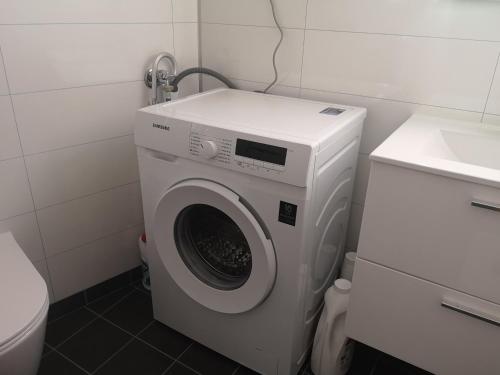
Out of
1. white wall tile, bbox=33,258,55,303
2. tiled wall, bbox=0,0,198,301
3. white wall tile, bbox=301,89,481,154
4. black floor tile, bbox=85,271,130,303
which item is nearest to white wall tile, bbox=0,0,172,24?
tiled wall, bbox=0,0,198,301

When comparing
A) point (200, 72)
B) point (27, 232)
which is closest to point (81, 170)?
point (27, 232)

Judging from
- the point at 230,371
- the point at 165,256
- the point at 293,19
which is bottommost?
the point at 230,371

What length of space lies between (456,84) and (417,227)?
1.88 feet

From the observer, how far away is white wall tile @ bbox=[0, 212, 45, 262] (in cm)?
145

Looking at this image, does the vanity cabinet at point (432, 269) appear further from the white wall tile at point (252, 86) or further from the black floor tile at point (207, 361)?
the white wall tile at point (252, 86)

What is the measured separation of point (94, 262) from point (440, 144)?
4.69 ft

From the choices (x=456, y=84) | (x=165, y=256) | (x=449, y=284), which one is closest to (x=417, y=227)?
(x=449, y=284)

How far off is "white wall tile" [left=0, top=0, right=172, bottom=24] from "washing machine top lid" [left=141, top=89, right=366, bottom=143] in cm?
39

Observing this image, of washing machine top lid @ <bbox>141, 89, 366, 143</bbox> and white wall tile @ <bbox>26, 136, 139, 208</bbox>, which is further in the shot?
white wall tile @ <bbox>26, 136, 139, 208</bbox>

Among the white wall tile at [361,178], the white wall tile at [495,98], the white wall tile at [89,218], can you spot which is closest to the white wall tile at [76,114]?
the white wall tile at [89,218]

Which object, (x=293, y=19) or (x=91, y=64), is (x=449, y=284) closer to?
(x=293, y=19)

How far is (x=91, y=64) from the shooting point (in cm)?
149

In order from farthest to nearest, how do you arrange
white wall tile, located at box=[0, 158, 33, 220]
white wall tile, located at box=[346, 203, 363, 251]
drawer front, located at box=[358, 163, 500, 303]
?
white wall tile, located at box=[346, 203, 363, 251] → white wall tile, located at box=[0, 158, 33, 220] → drawer front, located at box=[358, 163, 500, 303]

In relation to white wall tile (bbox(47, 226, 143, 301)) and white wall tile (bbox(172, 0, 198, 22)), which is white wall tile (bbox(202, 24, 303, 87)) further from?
white wall tile (bbox(47, 226, 143, 301))
